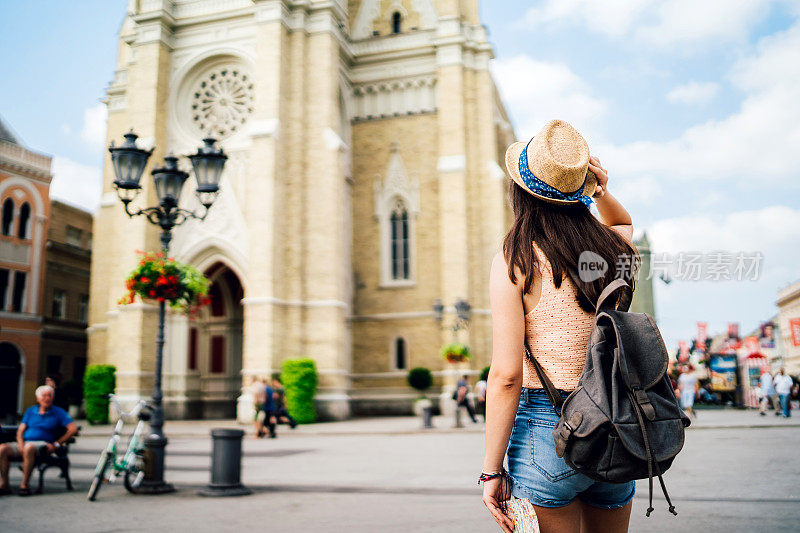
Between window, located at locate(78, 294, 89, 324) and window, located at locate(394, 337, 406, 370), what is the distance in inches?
735

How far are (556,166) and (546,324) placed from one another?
1.72 feet

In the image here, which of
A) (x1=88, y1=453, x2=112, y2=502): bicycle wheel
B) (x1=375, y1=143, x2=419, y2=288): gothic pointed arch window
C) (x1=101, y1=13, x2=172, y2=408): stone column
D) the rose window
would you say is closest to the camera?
(x1=88, y1=453, x2=112, y2=502): bicycle wheel

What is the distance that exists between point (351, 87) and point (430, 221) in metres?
6.89

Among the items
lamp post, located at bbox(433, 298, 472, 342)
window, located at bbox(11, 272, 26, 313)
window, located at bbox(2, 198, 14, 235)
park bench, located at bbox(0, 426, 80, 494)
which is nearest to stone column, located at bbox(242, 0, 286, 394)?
lamp post, located at bbox(433, 298, 472, 342)

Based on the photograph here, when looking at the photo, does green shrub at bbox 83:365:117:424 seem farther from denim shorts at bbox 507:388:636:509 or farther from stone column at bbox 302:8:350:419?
denim shorts at bbox 507:388:636:509

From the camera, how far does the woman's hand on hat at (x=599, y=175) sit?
252 cm

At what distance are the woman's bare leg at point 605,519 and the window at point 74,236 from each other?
1534 inches

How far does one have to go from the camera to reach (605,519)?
2.32 meters

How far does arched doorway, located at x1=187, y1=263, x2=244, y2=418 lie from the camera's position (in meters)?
27.5

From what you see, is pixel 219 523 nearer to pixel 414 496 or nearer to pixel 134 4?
pixel 414 496

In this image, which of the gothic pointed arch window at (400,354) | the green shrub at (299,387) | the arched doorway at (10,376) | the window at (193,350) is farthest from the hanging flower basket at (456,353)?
the arched doorway at (10,376)

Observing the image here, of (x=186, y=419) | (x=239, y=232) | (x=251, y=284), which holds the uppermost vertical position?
(x=239, y=232)

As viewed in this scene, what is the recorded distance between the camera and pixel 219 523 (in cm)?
634

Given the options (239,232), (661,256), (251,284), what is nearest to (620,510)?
(661,256)
